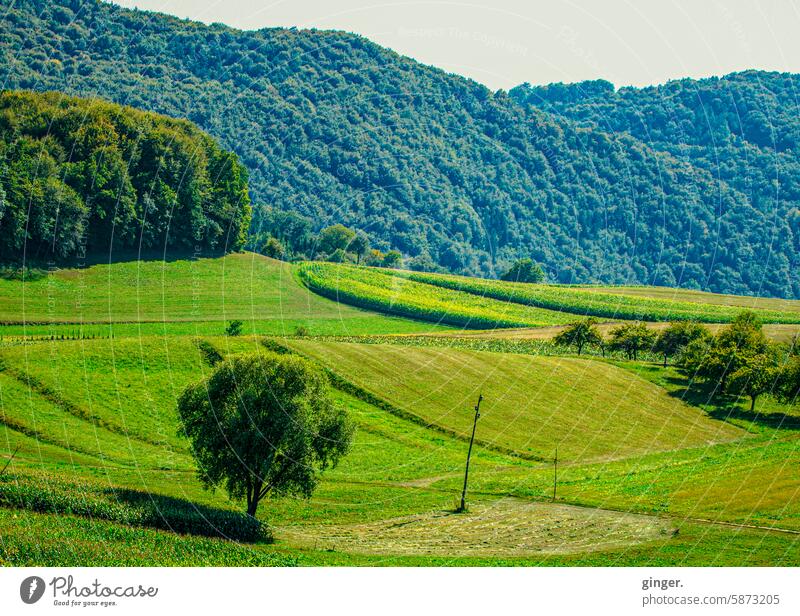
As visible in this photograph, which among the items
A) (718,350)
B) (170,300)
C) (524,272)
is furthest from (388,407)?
(524,272)

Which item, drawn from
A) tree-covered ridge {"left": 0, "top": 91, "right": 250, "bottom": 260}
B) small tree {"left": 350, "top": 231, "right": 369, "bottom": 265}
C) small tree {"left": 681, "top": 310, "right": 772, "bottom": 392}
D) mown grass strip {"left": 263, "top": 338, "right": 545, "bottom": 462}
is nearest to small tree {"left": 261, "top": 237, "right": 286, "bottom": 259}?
small tree {"left": 350, "top": 231, "right": 369, "bottom": 265}

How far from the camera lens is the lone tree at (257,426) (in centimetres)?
4500

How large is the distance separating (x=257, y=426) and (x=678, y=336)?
64747 millimetres

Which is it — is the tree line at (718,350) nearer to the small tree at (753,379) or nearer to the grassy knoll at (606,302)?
the small tree at (753,379)

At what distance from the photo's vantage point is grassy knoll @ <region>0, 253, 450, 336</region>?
77312 mm

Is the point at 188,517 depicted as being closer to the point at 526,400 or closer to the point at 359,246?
the point at 526,400

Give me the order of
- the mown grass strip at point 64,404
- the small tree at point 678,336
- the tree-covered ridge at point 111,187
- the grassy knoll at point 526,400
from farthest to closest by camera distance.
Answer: the small tree at point 678,336, the tree-covered ridge at point 111,187, the grassy knoll at point 526,400, the mown grass strip at point 64,404

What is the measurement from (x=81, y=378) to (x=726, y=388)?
185 feet

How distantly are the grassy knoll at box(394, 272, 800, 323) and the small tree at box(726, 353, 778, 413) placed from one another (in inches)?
1150

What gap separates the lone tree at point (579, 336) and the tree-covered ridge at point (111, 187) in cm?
A: 3394

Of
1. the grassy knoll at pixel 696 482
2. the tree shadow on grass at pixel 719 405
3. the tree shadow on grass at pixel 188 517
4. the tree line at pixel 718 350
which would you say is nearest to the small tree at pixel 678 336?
the tree line at pixel 718 350

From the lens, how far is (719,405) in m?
85.2

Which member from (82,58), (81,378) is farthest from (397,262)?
(82,58)

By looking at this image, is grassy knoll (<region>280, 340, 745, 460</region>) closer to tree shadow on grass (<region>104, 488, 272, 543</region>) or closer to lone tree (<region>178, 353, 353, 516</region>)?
lone tree (<region>178, 353, 353, 516</region>)
